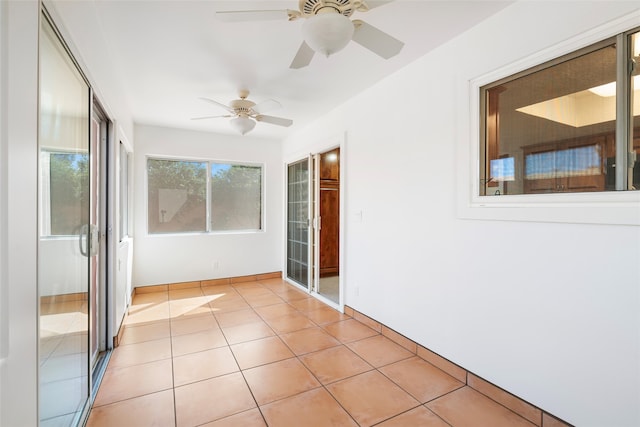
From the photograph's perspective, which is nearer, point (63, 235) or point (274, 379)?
point (63, 235)

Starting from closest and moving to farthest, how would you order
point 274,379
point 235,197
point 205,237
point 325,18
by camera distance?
point 325,18 < point 274,379 < point 205,237 < point 235,197

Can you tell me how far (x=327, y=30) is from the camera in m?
1.44

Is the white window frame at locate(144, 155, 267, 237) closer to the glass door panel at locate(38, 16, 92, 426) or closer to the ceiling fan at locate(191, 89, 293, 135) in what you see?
the ceiling fan at locate(191, 89, 293, 135)

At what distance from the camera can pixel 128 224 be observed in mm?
3941

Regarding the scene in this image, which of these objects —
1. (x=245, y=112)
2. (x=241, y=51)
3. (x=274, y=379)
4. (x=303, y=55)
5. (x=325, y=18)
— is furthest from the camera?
(x=245, y=112)

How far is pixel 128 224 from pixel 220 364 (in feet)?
8.47

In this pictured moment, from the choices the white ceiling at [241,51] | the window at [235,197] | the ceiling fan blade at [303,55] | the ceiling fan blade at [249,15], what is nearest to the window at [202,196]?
the window at [235,197]

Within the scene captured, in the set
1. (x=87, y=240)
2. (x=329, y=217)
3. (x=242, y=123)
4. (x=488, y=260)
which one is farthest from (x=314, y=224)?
(x=87, y=240)

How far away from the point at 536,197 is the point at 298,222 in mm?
3378

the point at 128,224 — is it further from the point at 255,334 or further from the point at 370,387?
the point at 370,387

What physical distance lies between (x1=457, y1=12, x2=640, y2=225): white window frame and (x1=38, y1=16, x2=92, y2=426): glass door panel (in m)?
2.29

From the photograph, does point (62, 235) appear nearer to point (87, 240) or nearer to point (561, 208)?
point (87, 240)

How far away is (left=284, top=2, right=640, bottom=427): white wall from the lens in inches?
57.6

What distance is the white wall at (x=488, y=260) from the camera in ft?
4.80
